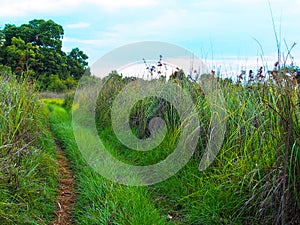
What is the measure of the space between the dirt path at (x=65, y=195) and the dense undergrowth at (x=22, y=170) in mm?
73

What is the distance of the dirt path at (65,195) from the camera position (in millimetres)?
3354

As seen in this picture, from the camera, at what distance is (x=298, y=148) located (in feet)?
8.23

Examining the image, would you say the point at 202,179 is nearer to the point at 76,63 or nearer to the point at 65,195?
the point at 65,195

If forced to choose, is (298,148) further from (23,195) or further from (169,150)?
(23,195)

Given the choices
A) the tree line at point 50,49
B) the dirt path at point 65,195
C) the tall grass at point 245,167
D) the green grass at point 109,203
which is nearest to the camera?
the tall grass at point 245,167

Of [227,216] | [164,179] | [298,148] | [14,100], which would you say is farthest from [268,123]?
[14,100]

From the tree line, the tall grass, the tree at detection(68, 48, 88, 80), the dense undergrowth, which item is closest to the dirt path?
the dense undergrowth

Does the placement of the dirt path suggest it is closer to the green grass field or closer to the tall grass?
the green grass field

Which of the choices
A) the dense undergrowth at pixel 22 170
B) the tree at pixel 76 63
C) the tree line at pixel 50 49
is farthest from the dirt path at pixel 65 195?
the tree at pixel 76 63

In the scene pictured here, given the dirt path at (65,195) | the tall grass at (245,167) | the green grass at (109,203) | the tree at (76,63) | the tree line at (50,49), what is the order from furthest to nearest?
the tree at (76,63), the tree line at (50,49), the dirt path at (65,195), the green grass at (109,203), the tall grass at (245,167)

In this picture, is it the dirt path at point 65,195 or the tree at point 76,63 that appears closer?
the dirt path at point 65,195

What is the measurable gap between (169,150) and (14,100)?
2331 mm

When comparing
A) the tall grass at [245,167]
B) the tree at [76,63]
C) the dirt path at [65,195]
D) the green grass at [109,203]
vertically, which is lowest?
the dirt path at [65,195]

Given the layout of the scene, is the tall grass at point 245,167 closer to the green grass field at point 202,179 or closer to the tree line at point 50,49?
the green grass field at point 202,179
